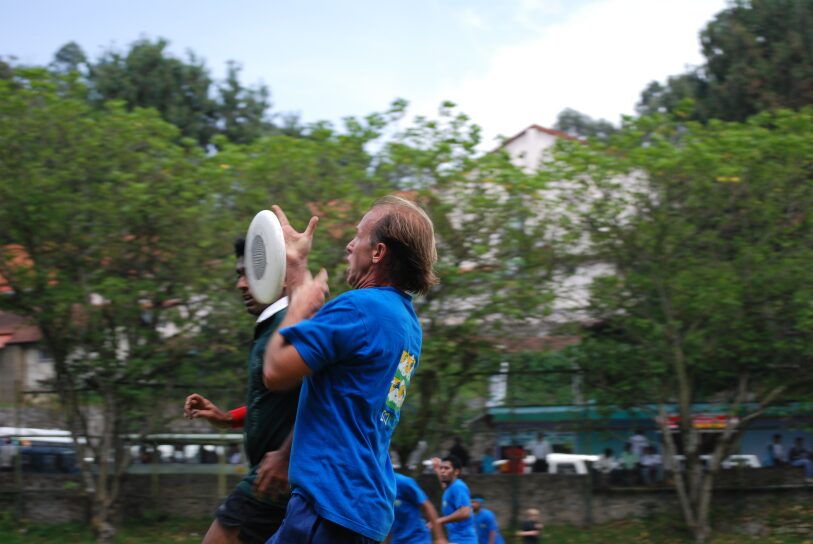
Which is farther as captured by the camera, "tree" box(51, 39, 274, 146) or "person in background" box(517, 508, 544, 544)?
"tree" box(51, 39, 274, 146)

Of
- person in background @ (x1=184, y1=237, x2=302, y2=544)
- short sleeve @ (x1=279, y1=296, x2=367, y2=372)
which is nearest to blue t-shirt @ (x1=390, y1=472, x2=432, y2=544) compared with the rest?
Answer: person in background @ (x1=184, y1=237, x2=302, y2=544)

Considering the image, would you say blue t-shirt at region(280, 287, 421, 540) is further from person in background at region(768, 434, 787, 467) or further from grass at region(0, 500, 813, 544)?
person in background at region(768, 434, 787, 467)

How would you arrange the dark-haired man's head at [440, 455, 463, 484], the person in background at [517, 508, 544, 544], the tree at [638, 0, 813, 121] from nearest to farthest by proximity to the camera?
the dark-haired man's head at [440, 455, 463, 484] < the person in background at [517, 508, 544, 544] < the tree at [638, 0, 813, 121]

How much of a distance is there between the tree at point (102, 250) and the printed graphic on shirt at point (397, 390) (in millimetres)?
10227

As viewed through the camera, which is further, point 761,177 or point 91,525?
point 91,525

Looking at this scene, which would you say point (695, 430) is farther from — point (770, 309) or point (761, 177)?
point (761, 177)

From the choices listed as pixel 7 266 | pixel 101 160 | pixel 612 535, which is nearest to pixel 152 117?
pixel 101 160

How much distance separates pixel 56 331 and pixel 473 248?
5678 mm

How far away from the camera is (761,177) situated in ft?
44.1

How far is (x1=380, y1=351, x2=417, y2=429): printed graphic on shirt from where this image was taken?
3.38m

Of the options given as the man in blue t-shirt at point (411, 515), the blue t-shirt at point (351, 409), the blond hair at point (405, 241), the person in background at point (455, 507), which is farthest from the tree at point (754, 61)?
the blue t-shirt at point (351, 409)

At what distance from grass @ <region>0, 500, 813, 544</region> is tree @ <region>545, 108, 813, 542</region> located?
0.38 metres

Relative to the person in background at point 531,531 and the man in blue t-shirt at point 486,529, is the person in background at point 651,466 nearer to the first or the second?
the person in background at point 531,531

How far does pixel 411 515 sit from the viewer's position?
803 centimetres
